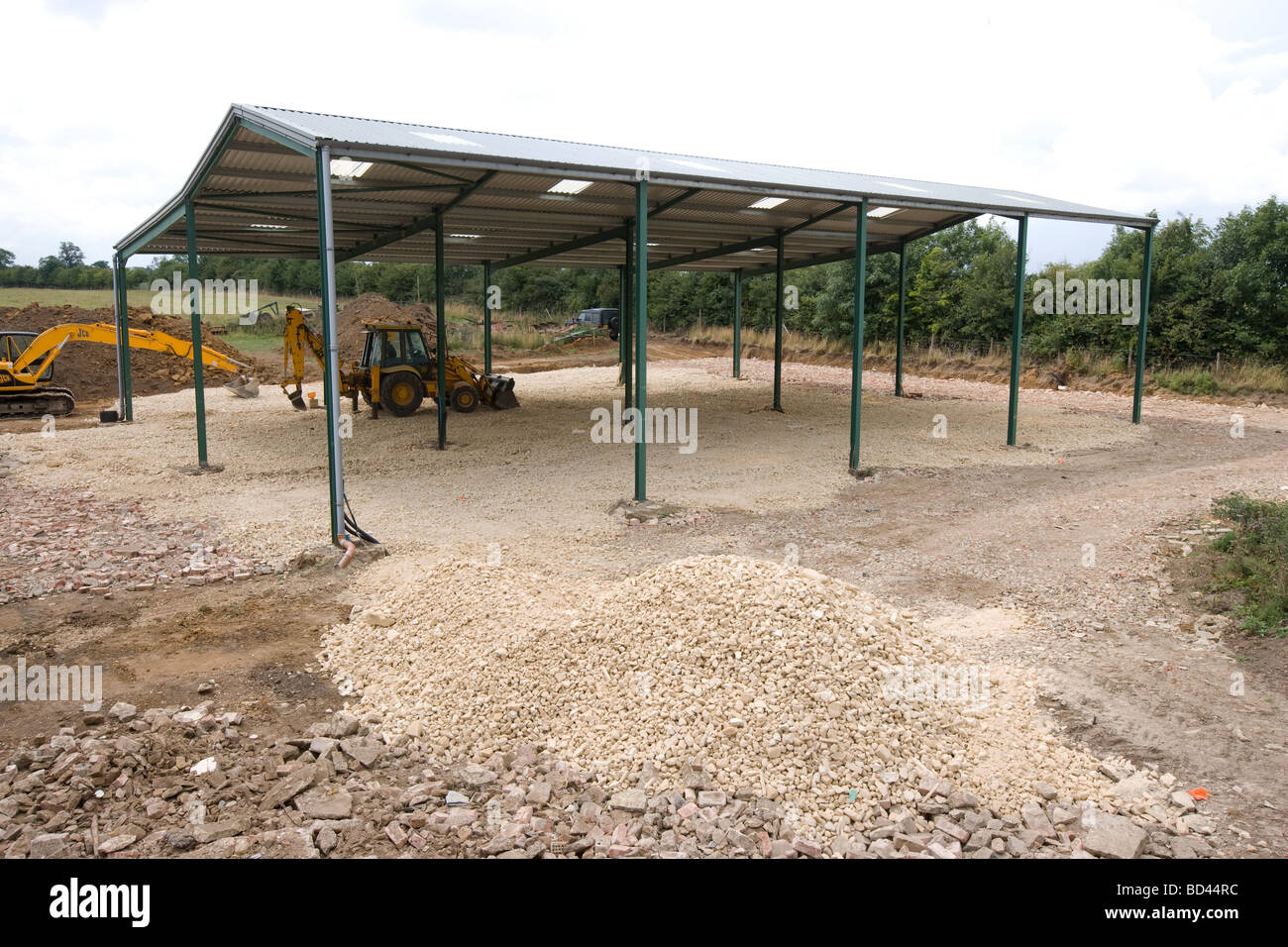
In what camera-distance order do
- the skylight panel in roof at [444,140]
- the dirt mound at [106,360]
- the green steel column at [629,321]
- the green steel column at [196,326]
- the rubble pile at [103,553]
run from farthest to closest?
the dirt mound at [106,360]
the green steel column at [629,321]
the green steel column at [196,326]
the skylight panel in roof at [444,140]
the rubble pile at [103,553]

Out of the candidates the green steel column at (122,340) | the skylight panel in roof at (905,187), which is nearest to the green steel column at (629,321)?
the skylight panel in roof at (905,187)

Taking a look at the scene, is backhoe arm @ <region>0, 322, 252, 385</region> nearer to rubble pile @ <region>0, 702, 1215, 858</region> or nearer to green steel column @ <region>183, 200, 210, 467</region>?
green steel column @ <region>183, 200, 210, 467</region>

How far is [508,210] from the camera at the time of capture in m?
13.9

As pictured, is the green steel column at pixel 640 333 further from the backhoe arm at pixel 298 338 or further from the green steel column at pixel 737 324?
the green steel column at pixel 737 324

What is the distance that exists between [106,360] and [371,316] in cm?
955

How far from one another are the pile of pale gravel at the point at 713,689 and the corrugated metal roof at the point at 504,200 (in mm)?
5336

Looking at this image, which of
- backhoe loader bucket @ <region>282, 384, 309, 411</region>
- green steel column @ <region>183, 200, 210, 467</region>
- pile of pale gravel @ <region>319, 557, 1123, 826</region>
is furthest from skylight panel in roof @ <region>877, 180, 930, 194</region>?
backhoe loader bucket @ <region>282, 384, 309, 411</region>

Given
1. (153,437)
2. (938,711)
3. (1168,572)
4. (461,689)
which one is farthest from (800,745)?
(153,437)

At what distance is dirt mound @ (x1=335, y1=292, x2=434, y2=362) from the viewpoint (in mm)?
31542

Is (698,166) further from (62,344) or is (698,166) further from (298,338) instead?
(62,344)

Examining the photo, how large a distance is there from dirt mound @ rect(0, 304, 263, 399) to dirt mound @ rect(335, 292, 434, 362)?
374 cm

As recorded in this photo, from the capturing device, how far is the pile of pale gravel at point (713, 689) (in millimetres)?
4434

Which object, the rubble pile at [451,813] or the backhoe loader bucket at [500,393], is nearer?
the rubble pile at [451,813]
